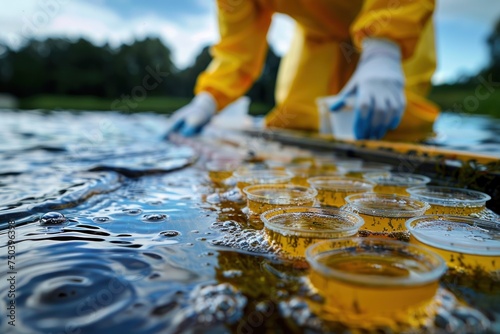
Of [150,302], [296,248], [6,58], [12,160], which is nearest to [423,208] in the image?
[296,248]

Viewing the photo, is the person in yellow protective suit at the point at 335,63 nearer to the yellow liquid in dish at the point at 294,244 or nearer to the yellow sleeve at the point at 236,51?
the yellow sleeve at the point at 236,51

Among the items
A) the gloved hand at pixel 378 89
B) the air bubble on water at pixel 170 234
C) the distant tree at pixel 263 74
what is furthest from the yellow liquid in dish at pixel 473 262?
the distant tree at pixel 263 74

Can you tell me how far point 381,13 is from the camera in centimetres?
270

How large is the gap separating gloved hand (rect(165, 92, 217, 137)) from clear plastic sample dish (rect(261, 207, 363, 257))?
301cm

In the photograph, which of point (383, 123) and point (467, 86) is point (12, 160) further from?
point (467, 86)

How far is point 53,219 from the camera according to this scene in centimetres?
119

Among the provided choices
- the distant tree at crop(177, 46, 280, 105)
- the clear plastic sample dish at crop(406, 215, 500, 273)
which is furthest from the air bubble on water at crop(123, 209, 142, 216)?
the distant tree at crop(177, 46, 280, 105)

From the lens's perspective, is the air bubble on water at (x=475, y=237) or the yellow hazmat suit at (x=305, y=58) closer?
the air bubble on water at (x=475, y=237)

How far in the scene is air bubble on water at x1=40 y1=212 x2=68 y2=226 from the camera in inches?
46.2

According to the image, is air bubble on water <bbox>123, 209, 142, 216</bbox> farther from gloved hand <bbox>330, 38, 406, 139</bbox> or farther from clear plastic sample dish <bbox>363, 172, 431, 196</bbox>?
gloved hand <bbox>330, 38, 406, 139</bbox>

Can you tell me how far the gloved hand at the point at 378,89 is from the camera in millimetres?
2691

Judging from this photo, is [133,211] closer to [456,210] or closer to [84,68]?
[456,210]

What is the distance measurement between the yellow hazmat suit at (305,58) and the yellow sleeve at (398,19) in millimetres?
152

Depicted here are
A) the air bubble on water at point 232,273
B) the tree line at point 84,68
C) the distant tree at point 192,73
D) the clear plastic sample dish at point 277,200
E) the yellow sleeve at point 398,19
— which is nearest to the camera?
the air bubble on water at point 232,273
